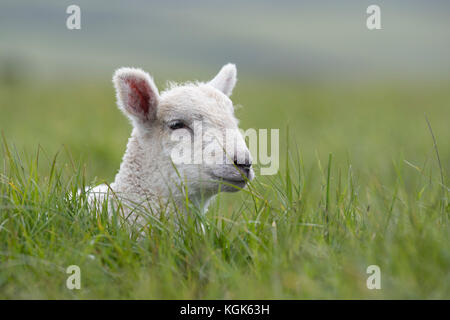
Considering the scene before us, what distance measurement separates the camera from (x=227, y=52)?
13962cm

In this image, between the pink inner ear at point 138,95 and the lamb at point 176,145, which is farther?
the pink inner ear at point 138,95

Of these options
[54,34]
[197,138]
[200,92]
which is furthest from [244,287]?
[54,34]

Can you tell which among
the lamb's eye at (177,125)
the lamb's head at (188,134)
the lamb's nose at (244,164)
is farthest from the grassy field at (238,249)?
the lamb's eye at (177,125)

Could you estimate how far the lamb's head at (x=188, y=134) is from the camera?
3850 millimetres

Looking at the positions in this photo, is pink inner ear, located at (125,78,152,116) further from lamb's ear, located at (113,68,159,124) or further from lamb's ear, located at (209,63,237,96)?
lamb's ear, located at (209,63,237,96)

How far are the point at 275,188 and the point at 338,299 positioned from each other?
4.36 feet

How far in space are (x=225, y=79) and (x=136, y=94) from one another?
1072 mm

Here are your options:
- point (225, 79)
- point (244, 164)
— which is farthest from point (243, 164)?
point (225, 79)

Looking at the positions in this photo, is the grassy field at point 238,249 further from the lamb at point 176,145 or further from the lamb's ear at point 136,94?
the lamb's ear at point 136,94

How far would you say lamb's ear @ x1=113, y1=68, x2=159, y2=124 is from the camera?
4.34 m

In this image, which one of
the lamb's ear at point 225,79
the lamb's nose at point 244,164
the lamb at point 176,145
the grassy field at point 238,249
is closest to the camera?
the grassy field at point 238,249

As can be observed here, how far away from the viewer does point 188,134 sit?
423 cm

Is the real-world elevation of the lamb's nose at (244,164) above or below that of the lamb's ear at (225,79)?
below

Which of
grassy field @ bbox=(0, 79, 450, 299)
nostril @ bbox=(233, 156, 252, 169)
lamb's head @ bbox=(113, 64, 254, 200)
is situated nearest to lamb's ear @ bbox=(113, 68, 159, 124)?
lamb's head @ bbox=(113, 64, 254, 200)
